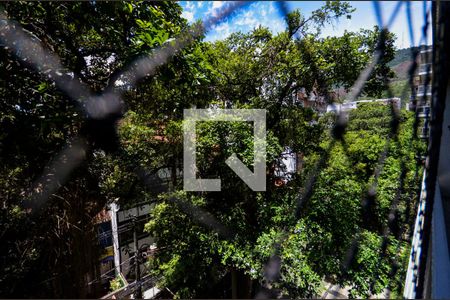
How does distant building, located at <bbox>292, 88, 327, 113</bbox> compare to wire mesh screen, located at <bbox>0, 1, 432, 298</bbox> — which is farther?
distant building, located at <bbox>292, 88, 327, 113</bbox>

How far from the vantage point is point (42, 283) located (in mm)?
Result: 2561

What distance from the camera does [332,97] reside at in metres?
5.00

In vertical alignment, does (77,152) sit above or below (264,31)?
below

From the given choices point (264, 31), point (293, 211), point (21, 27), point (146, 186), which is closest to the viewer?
point (21, 27)

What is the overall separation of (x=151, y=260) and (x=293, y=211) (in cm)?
253

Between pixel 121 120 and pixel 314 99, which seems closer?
pixel 121 120

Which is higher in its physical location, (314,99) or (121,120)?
(314,99)

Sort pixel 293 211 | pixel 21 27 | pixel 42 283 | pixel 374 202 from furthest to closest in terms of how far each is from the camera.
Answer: pixel 374 202 < pixel 293 211 < pixel 42 283 < pixel 21 27

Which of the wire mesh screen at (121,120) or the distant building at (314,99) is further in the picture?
the distant building at (314,99)

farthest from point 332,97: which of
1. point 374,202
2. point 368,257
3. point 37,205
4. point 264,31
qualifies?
point 37,205

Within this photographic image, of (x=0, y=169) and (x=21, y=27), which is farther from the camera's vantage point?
(x=0, y=169)

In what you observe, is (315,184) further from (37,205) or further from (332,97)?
(37,205)

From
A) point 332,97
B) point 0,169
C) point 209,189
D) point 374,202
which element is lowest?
point 374,202

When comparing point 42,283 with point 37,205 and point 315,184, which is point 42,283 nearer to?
point 37,205
